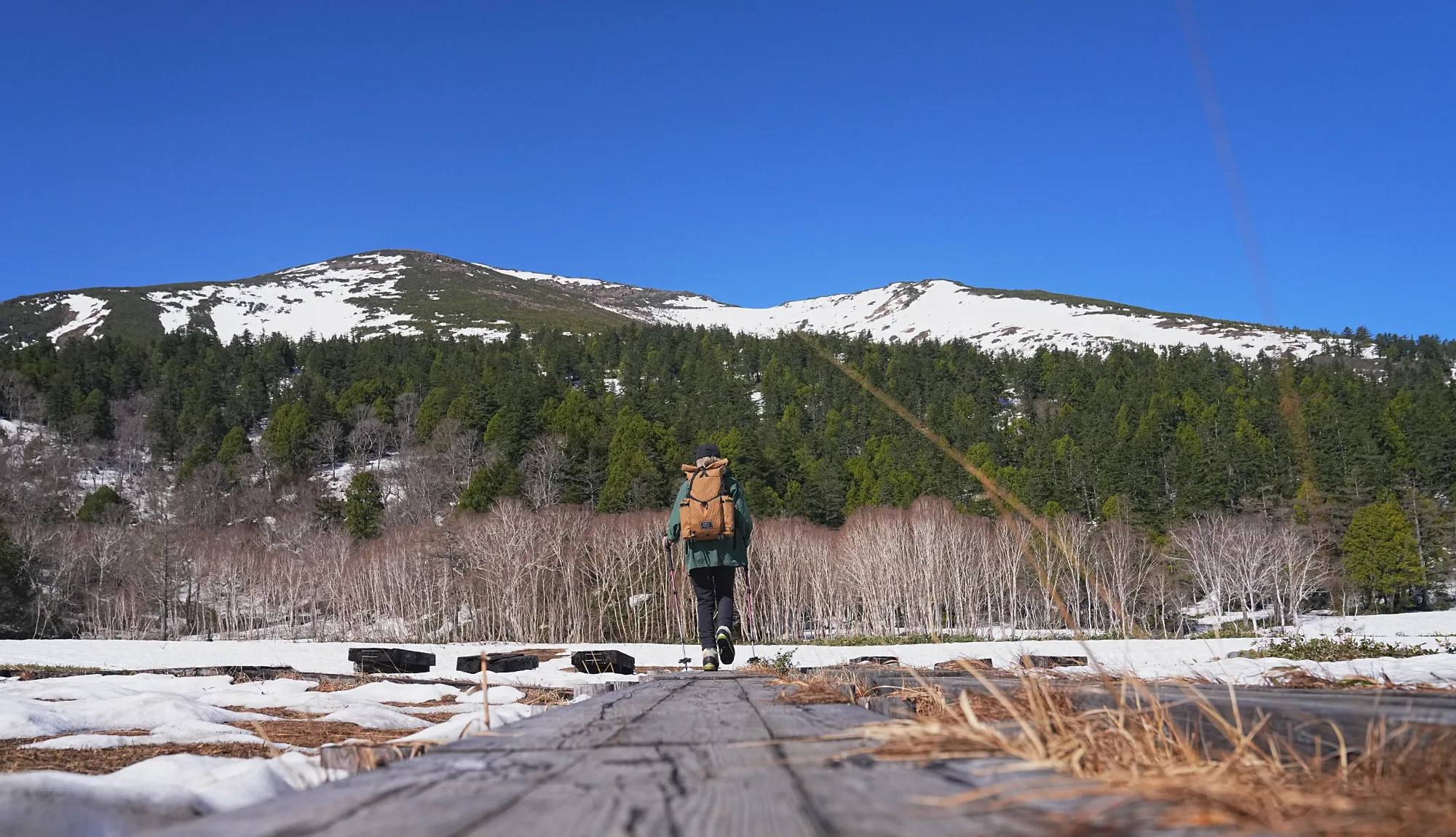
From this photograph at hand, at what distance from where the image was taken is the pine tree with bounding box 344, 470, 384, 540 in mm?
59469

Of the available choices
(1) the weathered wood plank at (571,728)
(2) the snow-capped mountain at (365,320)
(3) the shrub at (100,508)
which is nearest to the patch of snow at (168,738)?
(1) the weathered wood plank at (571,728)

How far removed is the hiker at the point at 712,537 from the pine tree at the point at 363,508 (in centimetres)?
5671

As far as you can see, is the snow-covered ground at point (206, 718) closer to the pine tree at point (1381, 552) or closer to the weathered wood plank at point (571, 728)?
the weathered wood plank at point (571, 728)

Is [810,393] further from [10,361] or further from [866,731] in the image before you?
[866,731]

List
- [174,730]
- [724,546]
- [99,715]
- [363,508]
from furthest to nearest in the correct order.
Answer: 1. [363,508]
2. [724,546]
3. [99,715]
4. [174,730]

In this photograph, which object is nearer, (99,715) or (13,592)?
(99,715)

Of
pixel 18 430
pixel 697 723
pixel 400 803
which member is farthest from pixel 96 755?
pixel 18 430

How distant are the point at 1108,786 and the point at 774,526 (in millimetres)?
44621

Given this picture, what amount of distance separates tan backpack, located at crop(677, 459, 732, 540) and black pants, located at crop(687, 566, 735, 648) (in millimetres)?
462

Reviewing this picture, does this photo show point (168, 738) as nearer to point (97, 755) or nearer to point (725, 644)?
point (97, 755)

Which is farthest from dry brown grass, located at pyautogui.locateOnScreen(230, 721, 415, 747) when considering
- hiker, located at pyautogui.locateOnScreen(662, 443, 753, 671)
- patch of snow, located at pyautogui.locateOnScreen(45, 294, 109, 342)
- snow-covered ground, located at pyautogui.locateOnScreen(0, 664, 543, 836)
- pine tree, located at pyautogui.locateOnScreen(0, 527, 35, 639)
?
patch of snow, located at pyautogui.locateOnScreen(45, 294, 109, 342)

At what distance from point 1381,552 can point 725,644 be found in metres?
59.3

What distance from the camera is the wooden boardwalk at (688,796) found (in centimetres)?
98

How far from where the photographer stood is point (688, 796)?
1.19m
